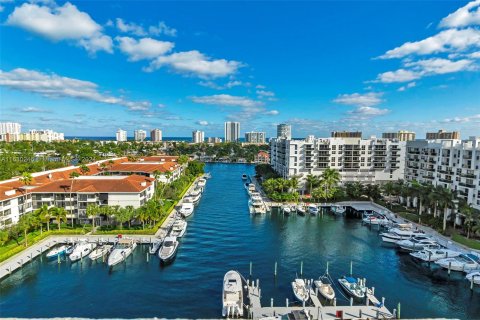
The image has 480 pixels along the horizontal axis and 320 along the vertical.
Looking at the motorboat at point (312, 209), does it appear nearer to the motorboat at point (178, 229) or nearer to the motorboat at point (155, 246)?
the motorboat at point (178, 229)

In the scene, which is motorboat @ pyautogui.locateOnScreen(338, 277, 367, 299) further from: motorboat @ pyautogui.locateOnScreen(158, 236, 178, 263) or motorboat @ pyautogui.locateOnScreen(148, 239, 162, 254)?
motorboat @ pyautogui.locateOnScreen(148, 239, 162, 254)

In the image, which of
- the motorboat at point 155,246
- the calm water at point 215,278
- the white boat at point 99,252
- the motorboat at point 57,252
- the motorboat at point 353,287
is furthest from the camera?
the motorboat at point 155,246

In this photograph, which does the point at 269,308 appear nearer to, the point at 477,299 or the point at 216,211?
the point at 477,299

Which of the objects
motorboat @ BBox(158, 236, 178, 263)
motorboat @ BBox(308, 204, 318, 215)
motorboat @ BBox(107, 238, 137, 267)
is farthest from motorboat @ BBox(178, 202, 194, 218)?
motorboat @ BBox(308, 204, 318, 215)

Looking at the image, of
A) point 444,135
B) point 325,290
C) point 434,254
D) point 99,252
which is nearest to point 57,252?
point 99,252

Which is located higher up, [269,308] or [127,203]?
[127,203]

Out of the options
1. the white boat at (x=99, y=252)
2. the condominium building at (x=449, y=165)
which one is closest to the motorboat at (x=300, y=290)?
the white boat at (x=99, y=252)

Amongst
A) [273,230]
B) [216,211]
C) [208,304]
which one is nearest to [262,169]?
[216,211]
